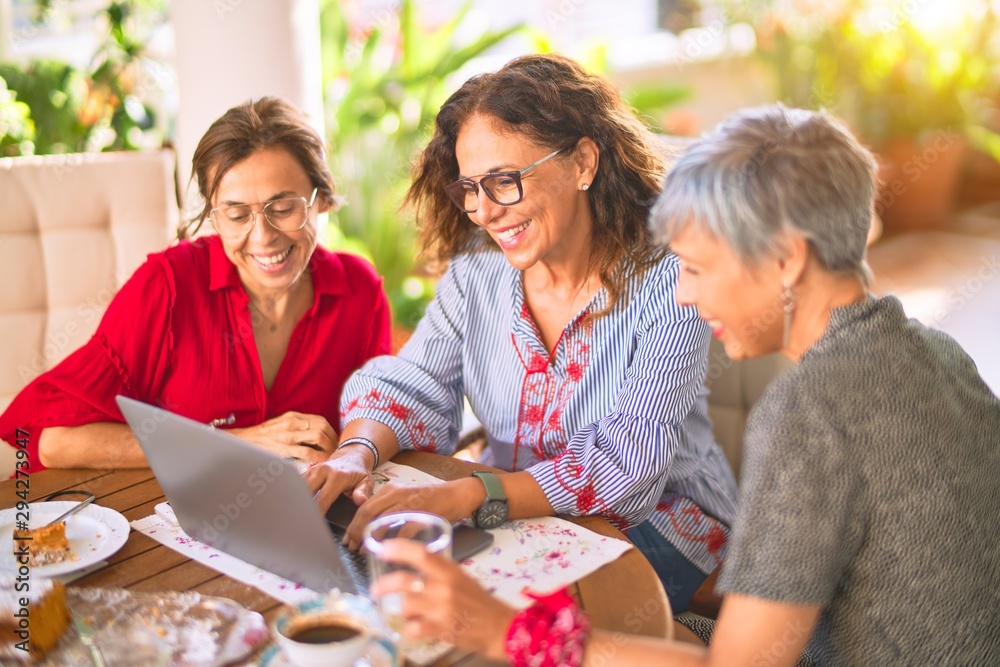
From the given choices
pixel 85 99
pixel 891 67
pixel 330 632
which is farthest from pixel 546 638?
pixel 891 67

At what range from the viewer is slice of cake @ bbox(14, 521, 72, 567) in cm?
138

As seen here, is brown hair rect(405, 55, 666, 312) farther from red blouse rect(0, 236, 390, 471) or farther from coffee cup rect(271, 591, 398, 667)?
coffee cup rect(271, 591, 398, 667)

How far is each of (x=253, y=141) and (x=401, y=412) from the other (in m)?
0.62

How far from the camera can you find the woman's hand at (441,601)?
44.6 inches

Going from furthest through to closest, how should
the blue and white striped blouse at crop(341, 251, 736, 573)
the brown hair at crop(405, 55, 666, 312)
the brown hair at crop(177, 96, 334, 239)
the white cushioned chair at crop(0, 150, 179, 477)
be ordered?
1. the white cushioned chair at crop(0, 150, 179, 477)
2. the brown hair at crop(177, 96, 334, 239)
3. the brown hair at crop(405, 55, 666, 312)
4. the blue and white striped blouse at crop(341, 251, 736, 573)

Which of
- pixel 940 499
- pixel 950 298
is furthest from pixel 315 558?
pixel 950 298

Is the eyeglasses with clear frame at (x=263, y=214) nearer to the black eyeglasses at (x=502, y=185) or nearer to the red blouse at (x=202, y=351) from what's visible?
the red blouse at (x=202, y=351)

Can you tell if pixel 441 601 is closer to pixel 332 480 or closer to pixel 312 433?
pixel 332 480

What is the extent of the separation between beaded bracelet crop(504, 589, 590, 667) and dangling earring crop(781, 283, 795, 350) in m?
0.45

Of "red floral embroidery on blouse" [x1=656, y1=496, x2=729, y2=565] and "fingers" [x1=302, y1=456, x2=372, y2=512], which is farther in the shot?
"red floral embroidery on blouse" [x1=656, y1=496, x2=729, y2=565]

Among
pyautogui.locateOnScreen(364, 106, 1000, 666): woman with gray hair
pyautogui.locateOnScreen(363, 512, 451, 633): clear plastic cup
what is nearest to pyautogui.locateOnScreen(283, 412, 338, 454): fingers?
pyautogui.locateOnScreen(363, 512, 451, 633): clear plastic cup

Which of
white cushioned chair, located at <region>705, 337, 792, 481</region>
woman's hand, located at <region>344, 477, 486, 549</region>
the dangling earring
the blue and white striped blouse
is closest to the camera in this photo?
the dangling earring

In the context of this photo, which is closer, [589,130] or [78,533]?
[78,533]

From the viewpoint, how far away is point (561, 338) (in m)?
1.91
